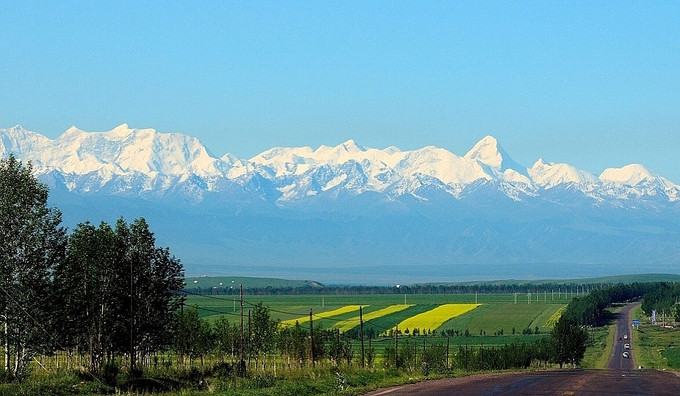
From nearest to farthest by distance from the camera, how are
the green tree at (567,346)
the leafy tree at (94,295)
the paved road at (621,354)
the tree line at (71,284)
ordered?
the tree line at (71,284) → the leafy tree at (94,295) → the paved road at (621,354) → the green tree at (567,346)

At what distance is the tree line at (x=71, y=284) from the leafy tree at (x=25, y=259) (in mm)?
46

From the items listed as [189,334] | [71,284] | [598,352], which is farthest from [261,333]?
[598,352]

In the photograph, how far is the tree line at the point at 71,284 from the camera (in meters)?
50.1

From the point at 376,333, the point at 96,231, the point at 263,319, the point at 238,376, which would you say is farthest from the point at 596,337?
the point at 238,376

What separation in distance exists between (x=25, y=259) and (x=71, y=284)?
5759 millimetres

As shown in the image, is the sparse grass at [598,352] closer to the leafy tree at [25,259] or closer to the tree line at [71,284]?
the tree line at [71,284]

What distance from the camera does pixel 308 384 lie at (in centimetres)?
3941

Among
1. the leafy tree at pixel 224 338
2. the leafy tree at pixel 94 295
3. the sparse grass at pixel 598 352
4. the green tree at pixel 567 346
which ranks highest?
the leafy tree at pixel 94 295

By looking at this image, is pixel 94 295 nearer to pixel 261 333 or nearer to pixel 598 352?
pixel 261 333

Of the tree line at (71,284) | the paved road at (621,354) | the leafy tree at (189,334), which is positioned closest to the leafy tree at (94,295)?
the tree line at (71,284)

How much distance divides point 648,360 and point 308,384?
121 m

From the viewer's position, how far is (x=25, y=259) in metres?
51.4

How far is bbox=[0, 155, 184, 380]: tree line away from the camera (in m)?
50.1

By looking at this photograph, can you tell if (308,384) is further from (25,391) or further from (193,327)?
(193,327)
